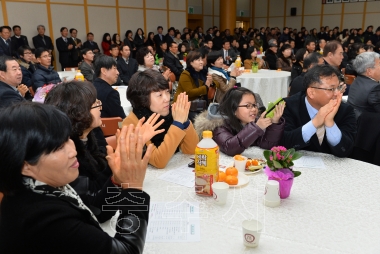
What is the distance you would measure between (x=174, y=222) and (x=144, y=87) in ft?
3.29

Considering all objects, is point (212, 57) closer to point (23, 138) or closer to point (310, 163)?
point (310, 163)

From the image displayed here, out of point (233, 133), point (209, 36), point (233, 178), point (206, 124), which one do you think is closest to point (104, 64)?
point (206, 124)

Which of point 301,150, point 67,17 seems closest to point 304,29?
point 67,17

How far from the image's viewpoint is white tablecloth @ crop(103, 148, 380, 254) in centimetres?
113

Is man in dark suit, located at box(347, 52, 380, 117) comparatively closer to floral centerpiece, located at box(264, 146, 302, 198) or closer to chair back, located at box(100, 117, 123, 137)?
floral centerpiece, located at box(264, 146, 302, 198)

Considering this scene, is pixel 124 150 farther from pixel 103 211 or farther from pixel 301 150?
pixel 301 150

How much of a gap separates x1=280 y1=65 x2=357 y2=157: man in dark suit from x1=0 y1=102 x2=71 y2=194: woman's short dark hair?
1.50m

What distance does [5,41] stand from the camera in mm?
8172

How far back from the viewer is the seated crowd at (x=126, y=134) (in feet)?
2.72

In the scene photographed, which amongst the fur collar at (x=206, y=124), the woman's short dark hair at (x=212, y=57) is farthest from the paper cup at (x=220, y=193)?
the woman's short dark hair at (x=212, y=57)

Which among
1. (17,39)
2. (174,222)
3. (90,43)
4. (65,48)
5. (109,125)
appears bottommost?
(174,222)

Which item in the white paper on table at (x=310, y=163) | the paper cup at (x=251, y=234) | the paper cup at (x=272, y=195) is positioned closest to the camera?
the paper cup at (x=251, y=234)

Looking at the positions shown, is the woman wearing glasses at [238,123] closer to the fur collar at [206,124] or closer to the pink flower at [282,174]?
the fur collar at [206,124]

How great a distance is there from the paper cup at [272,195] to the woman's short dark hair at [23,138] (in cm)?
86
